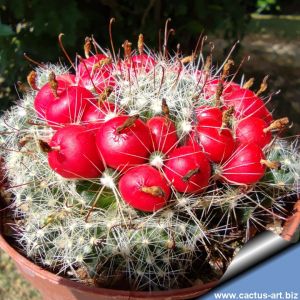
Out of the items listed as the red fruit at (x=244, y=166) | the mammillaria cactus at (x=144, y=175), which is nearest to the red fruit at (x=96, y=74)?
the mammillaria cactus at (x=144, y=175)

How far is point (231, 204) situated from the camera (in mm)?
760

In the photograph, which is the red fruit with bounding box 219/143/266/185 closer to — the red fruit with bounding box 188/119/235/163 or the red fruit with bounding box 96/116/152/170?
the red fruit with bounding box 188/119/235/163

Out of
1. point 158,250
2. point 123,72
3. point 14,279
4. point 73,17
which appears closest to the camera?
point 158,250

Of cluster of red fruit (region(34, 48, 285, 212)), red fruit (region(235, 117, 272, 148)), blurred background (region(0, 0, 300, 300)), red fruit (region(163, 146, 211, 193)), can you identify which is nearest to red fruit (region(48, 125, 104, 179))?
cluster of red fruit (region(34, 48, 285, 212))

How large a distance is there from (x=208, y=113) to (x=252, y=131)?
7 centimetres

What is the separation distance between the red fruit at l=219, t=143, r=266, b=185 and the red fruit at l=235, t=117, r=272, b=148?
A: 24 millimetres

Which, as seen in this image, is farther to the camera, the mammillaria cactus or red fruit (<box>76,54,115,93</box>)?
red fruit (<box>76,54,115,93</box>)

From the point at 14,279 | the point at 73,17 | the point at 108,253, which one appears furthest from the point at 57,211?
the point at 73,17

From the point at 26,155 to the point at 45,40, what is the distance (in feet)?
4.08

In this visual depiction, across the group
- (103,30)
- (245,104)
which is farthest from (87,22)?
(245,104)

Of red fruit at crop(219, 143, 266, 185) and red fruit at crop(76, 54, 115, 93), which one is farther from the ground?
red fruit at crop(76, 54, 115, 93)

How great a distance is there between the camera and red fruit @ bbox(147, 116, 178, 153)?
74 centimetres

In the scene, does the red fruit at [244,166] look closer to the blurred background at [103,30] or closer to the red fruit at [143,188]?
the red fruit at [143,188]

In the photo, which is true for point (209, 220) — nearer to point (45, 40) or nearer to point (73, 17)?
point (73, 17)
